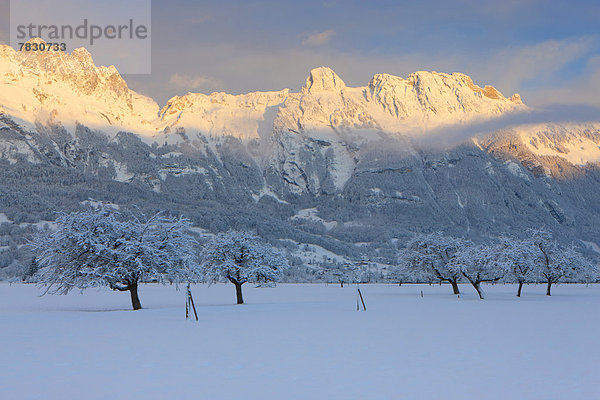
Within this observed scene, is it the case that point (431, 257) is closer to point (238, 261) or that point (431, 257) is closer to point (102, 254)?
point (238, 261)

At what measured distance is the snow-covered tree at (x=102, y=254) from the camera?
4662 cm

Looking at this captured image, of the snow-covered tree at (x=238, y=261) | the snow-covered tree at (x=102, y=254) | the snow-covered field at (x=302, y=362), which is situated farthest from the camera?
the snow-covered tree at (x=238, y=261)

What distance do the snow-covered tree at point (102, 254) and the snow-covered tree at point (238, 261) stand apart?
27.7ft

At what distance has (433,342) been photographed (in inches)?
965

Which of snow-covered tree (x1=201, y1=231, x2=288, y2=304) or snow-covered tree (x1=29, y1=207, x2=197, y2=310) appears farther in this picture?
snow-covered tree (x1=201, y1=231, x2=288, y2=304)

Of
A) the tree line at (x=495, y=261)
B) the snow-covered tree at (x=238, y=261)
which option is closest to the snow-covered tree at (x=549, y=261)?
the tree line at (x=495, y=261)

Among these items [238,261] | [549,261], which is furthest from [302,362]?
[549,261]

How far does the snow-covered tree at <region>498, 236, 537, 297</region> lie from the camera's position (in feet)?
241

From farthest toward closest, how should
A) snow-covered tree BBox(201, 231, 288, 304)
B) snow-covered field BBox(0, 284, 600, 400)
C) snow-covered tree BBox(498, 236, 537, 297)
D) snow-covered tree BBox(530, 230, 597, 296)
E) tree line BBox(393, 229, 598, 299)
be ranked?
snow-covered tree BBox(530, 230, 597, 296), tree line BBox(393, 229, 598, 299), snow-covered tree BBox(498, 236, 537, 297), snow-covered tree BBox(201, 231, 288, 304), snow-covered field BBox(0, 284, 600, 400)

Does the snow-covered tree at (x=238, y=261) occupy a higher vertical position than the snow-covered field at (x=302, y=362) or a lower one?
higher

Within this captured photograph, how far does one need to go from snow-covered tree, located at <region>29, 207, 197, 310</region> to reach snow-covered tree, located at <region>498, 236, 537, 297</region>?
160 feet

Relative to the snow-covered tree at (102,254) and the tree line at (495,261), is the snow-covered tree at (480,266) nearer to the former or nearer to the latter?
the tree line at (495,261)

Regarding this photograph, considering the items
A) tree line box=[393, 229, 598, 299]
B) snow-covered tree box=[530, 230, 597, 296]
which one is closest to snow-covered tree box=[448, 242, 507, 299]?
tree line box=[393, 229, 598, 299]

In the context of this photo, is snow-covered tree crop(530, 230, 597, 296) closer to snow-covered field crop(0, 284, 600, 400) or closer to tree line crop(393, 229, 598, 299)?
tree line crop(393, 229, 598, 299)
